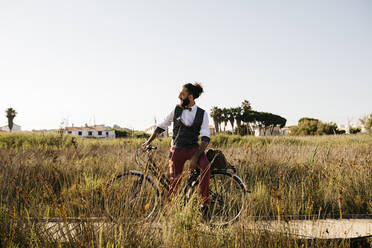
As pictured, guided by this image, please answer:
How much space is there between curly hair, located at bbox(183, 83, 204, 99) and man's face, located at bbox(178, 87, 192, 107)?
0.14 ft

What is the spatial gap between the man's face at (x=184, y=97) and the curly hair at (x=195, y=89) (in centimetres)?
4

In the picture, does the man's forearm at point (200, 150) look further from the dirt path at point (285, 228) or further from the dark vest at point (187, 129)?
the dirt path at point (285, 228)

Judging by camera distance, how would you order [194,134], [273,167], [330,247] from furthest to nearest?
[273,167] → [194,134] → [330,247]

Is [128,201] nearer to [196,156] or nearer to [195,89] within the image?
[196,156]

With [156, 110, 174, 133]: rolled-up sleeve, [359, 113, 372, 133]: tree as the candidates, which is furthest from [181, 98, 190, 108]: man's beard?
[359, 113, 372, 133]: tree

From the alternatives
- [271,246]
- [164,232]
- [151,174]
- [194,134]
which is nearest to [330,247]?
[271,246]

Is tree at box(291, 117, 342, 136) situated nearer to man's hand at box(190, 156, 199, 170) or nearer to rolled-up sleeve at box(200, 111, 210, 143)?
rolled-up sleeve at box(200, 111, 210, 143)

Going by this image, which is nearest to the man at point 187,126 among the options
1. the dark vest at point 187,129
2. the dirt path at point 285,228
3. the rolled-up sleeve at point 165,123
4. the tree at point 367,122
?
the dark vest at point 187,129

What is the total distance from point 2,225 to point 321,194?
4.59 meters

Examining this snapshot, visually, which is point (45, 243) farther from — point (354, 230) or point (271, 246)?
point (354, 230)

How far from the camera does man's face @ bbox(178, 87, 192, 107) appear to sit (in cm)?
346

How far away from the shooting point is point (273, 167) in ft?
20.0

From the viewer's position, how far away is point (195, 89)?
11.6 ft

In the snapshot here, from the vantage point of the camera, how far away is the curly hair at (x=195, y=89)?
348 centimetres
